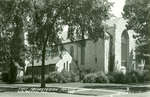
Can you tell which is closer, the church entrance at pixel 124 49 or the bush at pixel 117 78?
the bush at pixel 117 78

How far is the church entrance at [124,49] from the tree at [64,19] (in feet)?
80.2

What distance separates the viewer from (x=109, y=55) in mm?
56094

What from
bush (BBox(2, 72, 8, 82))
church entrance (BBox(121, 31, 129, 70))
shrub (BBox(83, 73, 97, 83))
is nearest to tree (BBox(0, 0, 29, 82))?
shrub (BBox(83, 73, 97, 83))

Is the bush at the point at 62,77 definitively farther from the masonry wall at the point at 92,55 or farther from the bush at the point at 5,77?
the bush at the point at 5,77

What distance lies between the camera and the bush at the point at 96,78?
159 feet

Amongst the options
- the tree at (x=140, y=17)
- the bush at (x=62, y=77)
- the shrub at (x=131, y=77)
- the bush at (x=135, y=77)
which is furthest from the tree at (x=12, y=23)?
the bush at (x=135, y=77)

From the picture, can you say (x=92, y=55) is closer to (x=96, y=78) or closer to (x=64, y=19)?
(x=96, y=78)

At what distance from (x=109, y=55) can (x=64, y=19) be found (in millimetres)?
A: 24667

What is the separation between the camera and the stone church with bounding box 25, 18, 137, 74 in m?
55.4

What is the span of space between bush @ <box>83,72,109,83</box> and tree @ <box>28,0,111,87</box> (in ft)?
48.9

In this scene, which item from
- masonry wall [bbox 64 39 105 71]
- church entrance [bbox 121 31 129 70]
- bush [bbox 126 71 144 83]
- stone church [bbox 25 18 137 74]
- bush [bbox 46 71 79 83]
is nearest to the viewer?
bush [bbox 126 71 144 83]

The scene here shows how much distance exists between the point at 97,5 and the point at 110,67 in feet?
86.0

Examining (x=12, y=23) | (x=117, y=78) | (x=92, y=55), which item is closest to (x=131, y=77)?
(x=117, y=78)

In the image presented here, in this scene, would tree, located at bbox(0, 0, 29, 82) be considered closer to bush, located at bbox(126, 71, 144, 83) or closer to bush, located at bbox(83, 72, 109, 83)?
bush, located at bbox(83, 72, 109, 83)
